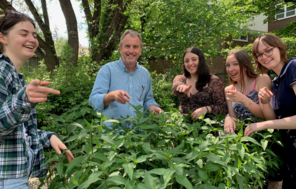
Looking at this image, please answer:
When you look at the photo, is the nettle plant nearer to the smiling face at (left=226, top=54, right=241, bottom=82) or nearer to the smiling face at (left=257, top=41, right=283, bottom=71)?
the smiling face at (left=257, top=41, right=283, bottom=71)

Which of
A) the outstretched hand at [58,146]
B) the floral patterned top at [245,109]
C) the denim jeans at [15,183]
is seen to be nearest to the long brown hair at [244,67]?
the floral patterned top at [245,109]

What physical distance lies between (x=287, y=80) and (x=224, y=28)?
24.9ft

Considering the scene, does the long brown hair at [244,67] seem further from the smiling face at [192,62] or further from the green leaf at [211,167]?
the green leaf at [211,167]

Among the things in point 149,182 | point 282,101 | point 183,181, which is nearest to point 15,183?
point 149,182

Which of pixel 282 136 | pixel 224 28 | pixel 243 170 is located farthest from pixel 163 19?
→ pixel 243 170

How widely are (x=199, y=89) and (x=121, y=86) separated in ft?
Result: 3.08

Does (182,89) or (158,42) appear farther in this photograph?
(158,42)

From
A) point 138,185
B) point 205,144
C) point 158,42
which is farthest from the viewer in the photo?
point 158,42

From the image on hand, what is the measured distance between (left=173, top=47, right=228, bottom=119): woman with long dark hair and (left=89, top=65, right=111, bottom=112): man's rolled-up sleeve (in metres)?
0.80

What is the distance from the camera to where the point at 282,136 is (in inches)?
81.0

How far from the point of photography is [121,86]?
263 cm

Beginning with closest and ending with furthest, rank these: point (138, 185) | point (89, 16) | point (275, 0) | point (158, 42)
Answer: point (138, 185), point (89, 16), point (158, 42), point (275, 0)

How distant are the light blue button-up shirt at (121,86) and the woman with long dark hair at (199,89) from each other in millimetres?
410

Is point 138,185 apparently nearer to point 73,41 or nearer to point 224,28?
point 73,41
